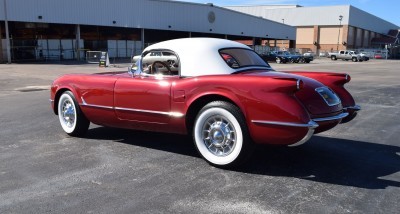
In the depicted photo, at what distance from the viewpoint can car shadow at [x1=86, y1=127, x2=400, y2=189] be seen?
4371 millimetres

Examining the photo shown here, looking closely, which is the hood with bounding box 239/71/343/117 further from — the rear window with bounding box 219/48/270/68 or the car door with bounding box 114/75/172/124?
the car door with bounding box 114/75/172/124

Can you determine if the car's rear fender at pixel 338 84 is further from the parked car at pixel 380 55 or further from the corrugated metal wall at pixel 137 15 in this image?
the parked car at pixel 380 55

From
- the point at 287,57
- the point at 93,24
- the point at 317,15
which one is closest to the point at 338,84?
the point at 93,24

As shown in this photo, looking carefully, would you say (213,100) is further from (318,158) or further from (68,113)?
(68,113)

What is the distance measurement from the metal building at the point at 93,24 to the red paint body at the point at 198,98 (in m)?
29.5

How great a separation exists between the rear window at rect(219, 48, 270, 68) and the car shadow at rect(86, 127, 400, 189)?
121cm

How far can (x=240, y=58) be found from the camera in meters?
5.34

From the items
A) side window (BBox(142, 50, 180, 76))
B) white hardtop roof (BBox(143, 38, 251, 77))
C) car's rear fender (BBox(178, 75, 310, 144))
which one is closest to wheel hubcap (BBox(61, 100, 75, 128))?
side window (BBox(142, 50, 180, 76))

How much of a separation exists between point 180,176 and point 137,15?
39.2 meters

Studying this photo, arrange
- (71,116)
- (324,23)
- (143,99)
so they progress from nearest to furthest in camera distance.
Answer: (143,99), (71,116), (324,23)

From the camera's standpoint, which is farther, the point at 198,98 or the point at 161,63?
the point at 161,63

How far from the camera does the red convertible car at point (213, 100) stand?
166 inches

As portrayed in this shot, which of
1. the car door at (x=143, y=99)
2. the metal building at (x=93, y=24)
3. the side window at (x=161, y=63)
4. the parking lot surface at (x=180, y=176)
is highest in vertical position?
the metal building at (x=93, y=24)

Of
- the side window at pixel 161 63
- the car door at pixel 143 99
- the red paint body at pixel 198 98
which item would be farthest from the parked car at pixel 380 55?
the car door at pixel 143 99
